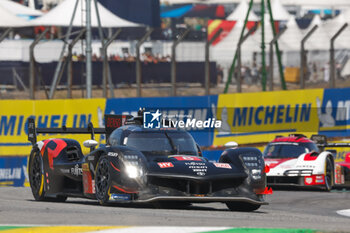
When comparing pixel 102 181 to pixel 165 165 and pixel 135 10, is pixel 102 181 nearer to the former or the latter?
pixel 165 165

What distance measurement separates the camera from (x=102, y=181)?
1066 cm

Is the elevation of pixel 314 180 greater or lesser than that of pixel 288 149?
lesser

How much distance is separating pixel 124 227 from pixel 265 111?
1411cm

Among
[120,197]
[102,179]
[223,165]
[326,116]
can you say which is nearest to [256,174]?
[223,165]

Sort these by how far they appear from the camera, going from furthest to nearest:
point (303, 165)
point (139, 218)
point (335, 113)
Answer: point (335, 113), point (303, 165), point (139, 218)

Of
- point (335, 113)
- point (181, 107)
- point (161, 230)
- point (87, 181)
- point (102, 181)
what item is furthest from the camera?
point (335, 113)

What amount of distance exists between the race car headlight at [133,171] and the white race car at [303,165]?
709cm

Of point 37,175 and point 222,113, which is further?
point 222,113

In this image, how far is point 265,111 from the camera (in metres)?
21.4

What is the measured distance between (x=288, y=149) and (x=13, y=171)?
5.64 meters

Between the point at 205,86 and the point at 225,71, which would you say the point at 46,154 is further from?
the point at 225,71

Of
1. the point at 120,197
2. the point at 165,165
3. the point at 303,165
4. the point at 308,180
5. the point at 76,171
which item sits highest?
the point at 165,165

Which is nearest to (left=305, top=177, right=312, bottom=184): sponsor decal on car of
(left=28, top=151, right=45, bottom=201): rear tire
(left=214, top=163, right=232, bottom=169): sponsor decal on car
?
(left=28, top=151, right=45, bottom=201): rear tire

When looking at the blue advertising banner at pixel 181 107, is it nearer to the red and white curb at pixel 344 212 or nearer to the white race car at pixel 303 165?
the white race car at pixel 303 165
